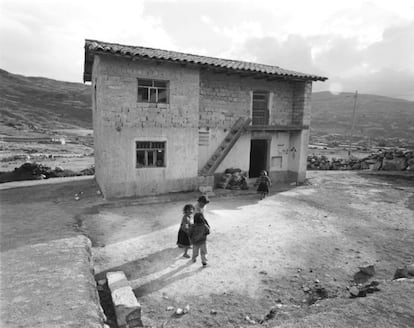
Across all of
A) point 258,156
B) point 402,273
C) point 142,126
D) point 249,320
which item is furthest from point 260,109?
point 249,320

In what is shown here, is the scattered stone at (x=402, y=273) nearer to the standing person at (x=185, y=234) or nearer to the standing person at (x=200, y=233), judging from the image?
the standing person at (x=200, y=233)

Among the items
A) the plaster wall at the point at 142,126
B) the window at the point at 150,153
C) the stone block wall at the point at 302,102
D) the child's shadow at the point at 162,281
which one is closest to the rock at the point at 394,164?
the stone block wall at the point at 302,102

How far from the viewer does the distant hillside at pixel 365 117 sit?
7475cm

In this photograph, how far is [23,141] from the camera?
114ft

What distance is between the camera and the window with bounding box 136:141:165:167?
11.9 metres

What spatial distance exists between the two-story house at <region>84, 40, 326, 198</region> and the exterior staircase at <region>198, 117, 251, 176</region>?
0.05m

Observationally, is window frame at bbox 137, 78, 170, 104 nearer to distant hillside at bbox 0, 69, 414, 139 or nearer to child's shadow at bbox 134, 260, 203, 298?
child's shadow at bbox 134, 260, 203, 298

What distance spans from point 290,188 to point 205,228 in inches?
388

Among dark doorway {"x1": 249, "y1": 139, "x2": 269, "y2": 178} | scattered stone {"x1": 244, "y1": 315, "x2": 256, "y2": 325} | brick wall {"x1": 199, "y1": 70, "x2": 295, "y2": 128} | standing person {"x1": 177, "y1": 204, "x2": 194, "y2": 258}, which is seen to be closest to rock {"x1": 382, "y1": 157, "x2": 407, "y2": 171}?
brick wall {"x1": 199, "y1": 70, "x2": 295, "y2": 128}

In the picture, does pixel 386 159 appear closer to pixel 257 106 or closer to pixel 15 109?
pixel 257 106

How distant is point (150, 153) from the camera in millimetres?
12109

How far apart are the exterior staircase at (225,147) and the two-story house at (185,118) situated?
51mm

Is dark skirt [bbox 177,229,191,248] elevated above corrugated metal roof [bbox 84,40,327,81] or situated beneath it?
situated beneath

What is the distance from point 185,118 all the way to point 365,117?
9927cm
